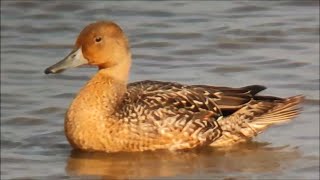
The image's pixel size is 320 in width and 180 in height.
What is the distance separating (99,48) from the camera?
10539mm

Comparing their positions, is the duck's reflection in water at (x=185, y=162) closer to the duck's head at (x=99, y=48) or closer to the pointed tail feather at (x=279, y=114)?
the pointed tail feather at (x=279, y=114)

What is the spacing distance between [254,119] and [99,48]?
4.31 ft

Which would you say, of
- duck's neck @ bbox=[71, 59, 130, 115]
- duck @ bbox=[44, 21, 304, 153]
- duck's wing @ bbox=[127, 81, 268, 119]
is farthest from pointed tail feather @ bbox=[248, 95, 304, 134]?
duck's neck @ bbox=[71, 59, 130, 115]

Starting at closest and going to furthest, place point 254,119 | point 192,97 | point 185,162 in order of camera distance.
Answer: point 185,162
point 192,97
point 254,119

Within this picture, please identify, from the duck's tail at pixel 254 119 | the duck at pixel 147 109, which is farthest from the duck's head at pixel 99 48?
the duck's tail at pixel 254 119

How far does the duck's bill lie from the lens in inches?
410

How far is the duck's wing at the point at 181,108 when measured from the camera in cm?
1033

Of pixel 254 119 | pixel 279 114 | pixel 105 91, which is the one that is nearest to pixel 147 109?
pixel 105 91

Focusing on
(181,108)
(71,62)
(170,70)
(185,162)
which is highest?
(71,62)

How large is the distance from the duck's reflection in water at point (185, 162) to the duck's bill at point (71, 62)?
64cm

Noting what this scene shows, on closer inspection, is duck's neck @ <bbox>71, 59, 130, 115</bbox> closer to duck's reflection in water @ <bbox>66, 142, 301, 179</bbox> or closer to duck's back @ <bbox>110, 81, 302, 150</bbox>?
duck's back @ <bbox>110, 81, 302, 150</bbox>

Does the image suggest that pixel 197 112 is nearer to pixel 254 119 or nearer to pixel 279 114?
pixel 254 119

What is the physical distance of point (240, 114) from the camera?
10773mm

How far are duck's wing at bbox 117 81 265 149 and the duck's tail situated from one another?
6 cm
